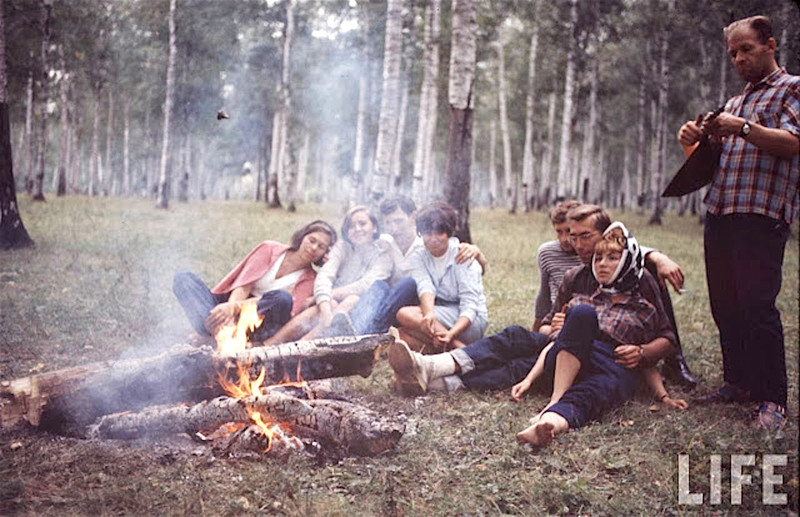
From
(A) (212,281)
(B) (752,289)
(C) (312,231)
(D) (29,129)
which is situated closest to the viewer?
(B) (752,289)

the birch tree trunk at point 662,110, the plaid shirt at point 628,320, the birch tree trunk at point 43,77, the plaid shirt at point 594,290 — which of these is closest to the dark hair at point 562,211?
the plaid shirt at point 594,290

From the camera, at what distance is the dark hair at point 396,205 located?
5.29 metres

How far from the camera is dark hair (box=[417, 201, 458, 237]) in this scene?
16.0 ft

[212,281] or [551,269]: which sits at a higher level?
[551,269]

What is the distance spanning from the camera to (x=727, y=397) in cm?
427

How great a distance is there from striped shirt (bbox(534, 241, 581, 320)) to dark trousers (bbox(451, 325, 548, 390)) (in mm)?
481

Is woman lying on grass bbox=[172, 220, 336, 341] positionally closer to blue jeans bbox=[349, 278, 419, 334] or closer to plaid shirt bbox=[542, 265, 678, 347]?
blue jeans bbox=[349, 278, 419, 334]

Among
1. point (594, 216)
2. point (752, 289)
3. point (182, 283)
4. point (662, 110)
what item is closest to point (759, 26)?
point (594, 216)

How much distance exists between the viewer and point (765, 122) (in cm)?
370

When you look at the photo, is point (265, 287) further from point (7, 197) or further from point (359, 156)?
point (359, 156)

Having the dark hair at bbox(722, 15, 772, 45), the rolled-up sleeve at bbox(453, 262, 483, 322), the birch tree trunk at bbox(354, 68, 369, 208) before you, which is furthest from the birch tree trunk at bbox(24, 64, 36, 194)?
the dark hair at bbox(722, 15, 772, 45)

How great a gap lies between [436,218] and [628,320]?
1.60 m

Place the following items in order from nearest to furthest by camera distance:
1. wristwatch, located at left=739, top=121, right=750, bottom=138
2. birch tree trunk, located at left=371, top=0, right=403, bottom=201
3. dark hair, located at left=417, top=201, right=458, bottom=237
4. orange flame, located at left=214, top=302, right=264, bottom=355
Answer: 1. wristwatch, located at left=739, top=121, right=750, bottom=138
2. orange flame, located at left=214, top=302, right=264, bottom=355
3. dark hair, located at left=417, top=201, right=458, bottom=237
4. birch tree trunk, located at left=371, top=0, right=403, bottom=201

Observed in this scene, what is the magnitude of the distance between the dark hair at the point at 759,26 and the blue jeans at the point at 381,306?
2760mm
